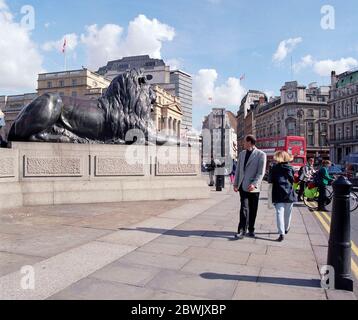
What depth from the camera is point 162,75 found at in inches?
4343

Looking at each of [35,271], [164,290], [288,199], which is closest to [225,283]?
[164,290]

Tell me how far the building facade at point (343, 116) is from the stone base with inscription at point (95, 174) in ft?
216

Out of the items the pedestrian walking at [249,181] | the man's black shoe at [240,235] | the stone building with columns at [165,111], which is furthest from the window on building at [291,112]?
the man's black shoe at [240,235]

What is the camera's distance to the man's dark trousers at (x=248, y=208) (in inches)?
232

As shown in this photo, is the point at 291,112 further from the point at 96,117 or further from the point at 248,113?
the point at 96,117

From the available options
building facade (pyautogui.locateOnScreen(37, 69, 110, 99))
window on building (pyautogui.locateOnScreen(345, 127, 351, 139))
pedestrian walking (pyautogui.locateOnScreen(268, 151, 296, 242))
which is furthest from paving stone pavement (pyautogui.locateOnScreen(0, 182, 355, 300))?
window on building (pyautogui.locateOnScreen(345, 127, 351, 139))

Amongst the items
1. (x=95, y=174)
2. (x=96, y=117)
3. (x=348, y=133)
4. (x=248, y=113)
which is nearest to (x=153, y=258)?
(x=95, y=174)

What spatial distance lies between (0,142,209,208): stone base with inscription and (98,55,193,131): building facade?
233 ft

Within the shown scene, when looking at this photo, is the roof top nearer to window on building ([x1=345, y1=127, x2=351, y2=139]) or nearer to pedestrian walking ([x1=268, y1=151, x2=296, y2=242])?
window on building ([x1=345, y1=127, x2=351, y2=139])

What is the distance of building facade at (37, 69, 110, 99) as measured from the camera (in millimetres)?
74806

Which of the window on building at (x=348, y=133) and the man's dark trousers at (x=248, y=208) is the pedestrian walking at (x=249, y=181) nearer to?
the man's dark trousers at (x=248, y=208)

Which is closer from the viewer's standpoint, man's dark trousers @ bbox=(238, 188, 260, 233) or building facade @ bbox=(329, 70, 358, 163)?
man's dark trousers @ bbox=(238, 188, 260, 233)

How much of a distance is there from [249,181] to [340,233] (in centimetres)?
232
